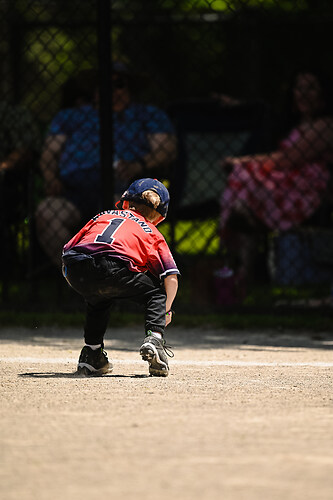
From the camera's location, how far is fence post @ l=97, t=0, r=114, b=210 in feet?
22.1

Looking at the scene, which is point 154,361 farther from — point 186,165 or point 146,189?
point 186,165

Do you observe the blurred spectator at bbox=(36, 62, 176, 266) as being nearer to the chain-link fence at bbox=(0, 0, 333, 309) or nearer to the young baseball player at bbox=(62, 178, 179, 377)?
the chain-link fence at bbox=(0, 0, 333, 309)

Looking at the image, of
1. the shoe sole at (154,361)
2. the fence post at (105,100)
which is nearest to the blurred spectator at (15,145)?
the fence post at (105,100)

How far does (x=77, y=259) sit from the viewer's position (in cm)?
453

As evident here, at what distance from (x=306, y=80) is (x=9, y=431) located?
202 inches

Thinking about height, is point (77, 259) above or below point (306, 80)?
below

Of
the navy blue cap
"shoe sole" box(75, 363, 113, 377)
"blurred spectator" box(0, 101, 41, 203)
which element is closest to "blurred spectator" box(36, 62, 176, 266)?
"blurred spectator" box(0, 101, 41, 203)

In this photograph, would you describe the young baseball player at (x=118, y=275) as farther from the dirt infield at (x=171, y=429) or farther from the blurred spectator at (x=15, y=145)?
the blurred spectator at (x=15, y=145)

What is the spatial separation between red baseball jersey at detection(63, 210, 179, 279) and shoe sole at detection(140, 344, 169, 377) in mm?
382

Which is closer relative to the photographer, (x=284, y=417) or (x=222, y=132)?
(x=284, y=417)

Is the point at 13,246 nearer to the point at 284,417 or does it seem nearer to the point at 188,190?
the point at 188,190

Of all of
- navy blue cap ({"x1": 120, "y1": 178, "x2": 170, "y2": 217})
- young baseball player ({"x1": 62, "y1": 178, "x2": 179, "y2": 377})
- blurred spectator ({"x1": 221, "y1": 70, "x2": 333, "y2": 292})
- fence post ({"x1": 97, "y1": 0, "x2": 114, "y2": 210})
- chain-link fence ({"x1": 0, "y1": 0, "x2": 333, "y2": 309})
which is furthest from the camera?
blurred spectator ({"x1": 221, "y1": 70, "x2": 333, "y2": 292})

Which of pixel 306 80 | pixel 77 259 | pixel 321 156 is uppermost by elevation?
pixel 306 80

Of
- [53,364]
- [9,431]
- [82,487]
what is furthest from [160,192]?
[82,487]
